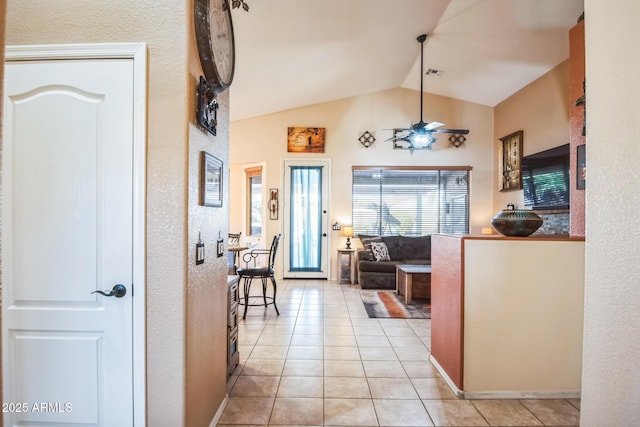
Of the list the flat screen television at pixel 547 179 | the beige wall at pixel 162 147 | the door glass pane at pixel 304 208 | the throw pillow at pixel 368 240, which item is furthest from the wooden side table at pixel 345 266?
the beige wall at pixel 162 147

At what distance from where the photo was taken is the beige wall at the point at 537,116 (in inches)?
186

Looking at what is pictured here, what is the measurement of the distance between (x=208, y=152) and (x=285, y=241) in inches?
188

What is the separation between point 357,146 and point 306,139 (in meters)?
1.02

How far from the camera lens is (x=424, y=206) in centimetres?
659

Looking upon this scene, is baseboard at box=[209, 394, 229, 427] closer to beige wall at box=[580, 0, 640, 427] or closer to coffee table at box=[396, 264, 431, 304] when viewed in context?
beige wall at box=[580, 0, 640, 427]

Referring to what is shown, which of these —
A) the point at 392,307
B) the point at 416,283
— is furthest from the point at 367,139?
the point at 392,307

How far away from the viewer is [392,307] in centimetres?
454

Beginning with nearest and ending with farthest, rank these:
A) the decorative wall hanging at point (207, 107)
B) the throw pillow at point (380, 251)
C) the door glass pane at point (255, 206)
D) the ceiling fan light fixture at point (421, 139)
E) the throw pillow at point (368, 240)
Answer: the decorative wall hanging at point (207, 107) → the ceiling fan light fixture at point (421, 139) → the throw pillow at point (380, 251) → the throw pillow at point (368, 240) → the door glass pane at point (255, 206)

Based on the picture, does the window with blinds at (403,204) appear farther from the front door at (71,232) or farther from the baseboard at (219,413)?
the front door at (71,232)

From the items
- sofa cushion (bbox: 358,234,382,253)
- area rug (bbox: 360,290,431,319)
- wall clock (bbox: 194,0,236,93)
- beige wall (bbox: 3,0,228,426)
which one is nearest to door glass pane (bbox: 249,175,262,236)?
sofa cushion (bbox: 358,234,382,253)

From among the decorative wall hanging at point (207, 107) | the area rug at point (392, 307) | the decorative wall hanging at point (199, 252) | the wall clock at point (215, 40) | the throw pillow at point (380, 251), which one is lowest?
the area rug at point (392, 307)

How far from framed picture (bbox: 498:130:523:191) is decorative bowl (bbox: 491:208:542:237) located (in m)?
3.91

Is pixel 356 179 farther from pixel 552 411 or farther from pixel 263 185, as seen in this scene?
pixel 552 411

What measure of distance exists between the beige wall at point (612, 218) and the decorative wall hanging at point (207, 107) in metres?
1.60
